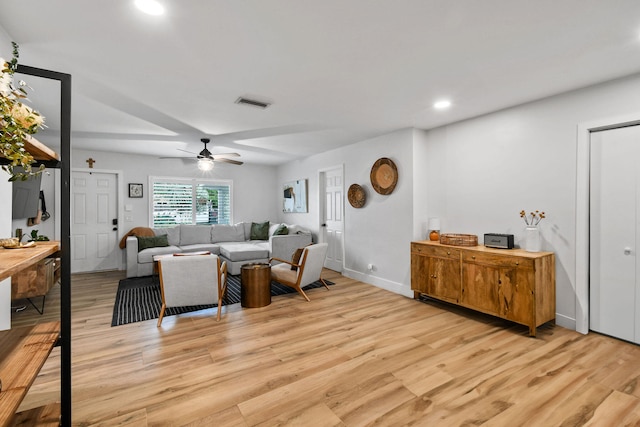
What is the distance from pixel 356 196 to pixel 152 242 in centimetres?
383

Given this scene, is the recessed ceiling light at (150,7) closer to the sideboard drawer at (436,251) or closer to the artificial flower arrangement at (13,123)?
the artificial flower arrangement at (13,123)

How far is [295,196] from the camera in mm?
7062

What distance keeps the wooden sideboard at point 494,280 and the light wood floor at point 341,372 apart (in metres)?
0.20

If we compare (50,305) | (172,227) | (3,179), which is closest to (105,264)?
(172,227)

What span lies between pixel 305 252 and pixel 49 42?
315 centimetres

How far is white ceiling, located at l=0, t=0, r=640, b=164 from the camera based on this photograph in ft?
6.06

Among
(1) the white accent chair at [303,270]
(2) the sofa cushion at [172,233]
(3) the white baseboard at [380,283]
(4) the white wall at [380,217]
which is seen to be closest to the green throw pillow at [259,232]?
(2) the sofa cushion at [172,233]

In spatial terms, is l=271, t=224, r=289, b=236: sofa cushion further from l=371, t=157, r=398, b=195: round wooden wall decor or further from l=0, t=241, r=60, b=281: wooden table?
l=0, t=241, r=60, b=281: wooden table

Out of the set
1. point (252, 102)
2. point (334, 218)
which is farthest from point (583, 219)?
point (334, 218)

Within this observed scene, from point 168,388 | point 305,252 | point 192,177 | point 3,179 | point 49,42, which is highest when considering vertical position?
point 49,42

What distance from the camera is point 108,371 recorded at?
94.3 inches

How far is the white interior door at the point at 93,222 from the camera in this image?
572cm

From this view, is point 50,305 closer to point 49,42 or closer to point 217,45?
point 49,42

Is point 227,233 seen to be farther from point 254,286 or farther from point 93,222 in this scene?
point 254,286
